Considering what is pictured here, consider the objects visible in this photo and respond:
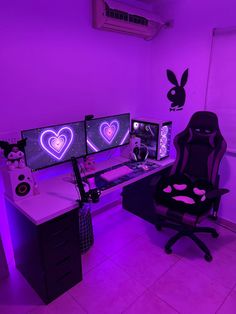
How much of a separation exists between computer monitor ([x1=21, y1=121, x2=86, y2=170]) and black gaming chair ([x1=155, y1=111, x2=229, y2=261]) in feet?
3.11

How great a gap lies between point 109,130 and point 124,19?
1172 mm

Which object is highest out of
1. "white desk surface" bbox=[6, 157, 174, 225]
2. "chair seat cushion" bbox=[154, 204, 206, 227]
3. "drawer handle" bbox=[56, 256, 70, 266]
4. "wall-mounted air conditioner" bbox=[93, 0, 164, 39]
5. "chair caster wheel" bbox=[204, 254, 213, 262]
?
"wall-mounted air conditioner" bbox=[93, 0, 164, 39]

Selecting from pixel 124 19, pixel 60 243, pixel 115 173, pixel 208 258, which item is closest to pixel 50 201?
pixel 60 243

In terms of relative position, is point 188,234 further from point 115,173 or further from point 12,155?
point 12,155

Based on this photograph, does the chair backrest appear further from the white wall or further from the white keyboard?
the white wall

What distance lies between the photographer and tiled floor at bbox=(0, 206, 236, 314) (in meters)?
1.88

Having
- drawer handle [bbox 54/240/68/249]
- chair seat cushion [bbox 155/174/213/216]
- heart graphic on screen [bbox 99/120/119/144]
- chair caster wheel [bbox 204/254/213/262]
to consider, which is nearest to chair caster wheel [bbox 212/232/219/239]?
chair caster wheel [bbox 204/254/213/262]

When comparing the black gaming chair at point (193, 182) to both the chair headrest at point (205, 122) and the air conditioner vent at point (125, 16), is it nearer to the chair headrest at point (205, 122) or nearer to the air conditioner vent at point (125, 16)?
the chair headrest at point (205, 122)

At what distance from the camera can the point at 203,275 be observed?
218 cm

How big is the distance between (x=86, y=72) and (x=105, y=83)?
0.29 meters

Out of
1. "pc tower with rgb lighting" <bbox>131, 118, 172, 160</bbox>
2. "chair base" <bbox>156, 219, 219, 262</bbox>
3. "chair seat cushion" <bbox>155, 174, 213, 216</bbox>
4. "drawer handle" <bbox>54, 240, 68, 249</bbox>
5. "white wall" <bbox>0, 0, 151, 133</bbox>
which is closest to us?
"drawer handle" <bbox>54, 240, 68, 249</bbox>

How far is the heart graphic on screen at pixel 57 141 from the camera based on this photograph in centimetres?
212

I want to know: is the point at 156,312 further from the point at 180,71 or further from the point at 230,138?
the point at 180,71

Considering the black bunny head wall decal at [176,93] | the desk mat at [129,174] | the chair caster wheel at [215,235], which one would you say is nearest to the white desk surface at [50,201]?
the desk mat at [129,174]
